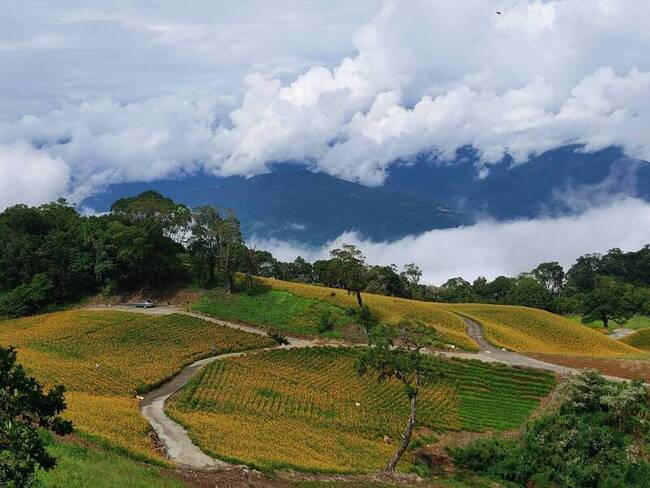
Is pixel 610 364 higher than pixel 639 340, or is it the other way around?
pixel 639 340

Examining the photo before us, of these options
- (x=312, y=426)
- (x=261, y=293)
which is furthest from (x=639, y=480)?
(x=261, y=293)

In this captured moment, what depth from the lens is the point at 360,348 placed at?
67750 millimetres

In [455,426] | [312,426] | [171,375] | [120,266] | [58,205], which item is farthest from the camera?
[58,205]

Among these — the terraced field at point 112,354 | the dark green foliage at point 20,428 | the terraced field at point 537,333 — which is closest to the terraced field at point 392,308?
the terraced field at point 537,333

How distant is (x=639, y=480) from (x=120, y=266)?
246 ft

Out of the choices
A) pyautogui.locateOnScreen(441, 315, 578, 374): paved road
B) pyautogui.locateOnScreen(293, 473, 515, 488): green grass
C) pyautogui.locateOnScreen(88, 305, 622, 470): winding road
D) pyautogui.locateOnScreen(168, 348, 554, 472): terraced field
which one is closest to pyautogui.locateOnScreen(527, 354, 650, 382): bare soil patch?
pyautogui.locateOnScreen(441, 315, 578, 374): paved road

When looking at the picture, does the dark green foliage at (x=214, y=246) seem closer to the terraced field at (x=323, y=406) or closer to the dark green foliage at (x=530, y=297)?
the terraced field at (x=323, y=406)

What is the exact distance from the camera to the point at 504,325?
89625 millimetres

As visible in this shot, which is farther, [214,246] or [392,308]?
[214,246]

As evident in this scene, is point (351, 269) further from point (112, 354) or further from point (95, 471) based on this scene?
point (95, 471)

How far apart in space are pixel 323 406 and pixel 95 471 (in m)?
27.5

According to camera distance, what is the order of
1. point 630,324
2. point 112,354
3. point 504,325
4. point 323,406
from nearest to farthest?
point 323,406
point 112,354
point 504,325
point 630,324

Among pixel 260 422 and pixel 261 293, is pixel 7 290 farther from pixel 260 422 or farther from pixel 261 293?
pixel 260 422

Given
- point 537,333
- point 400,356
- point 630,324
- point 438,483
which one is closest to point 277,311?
point 537,333
